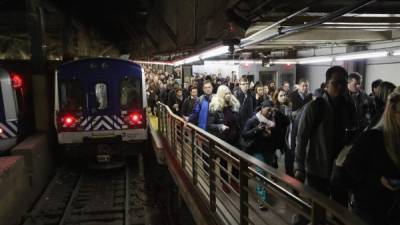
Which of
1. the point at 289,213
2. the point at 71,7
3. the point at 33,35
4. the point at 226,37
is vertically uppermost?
the point at 71,7

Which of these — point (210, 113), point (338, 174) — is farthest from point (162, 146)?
point (338, 174)

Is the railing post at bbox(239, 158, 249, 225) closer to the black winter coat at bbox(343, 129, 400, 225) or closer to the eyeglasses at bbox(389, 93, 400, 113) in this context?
the black winter coat at bbox(343, 129, 400, 225)

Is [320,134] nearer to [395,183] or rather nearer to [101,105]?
[395,183]

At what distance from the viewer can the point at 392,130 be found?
7.80ft

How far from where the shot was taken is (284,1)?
14.5 feet

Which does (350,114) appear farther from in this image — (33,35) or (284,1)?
(33,35)

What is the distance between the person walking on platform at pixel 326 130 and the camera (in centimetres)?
340

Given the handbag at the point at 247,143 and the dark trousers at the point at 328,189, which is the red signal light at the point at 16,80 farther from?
the dark trousers at the point at 328,189

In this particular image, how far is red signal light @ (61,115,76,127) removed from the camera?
998cm

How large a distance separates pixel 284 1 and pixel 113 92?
22.7 feet

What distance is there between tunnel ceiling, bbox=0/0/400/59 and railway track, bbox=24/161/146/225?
131 inches

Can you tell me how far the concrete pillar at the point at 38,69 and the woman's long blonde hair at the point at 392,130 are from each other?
976 cm

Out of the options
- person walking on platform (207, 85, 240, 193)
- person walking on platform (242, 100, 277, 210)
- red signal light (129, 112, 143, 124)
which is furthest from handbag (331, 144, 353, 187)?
red signal light (129, 112, 143, 124)

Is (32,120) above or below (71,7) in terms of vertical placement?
below
